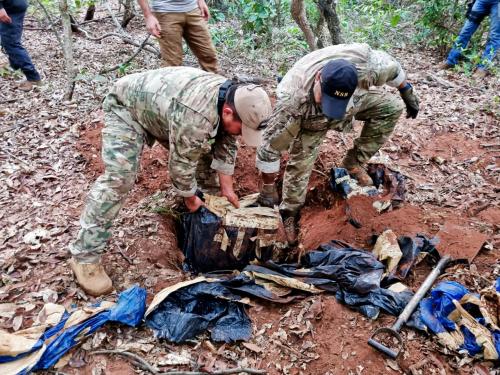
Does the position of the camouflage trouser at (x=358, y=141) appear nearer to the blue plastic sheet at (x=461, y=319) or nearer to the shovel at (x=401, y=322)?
the shovel at (x=401, y=322)

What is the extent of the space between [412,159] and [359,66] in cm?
181

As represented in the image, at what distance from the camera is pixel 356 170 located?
4.27m

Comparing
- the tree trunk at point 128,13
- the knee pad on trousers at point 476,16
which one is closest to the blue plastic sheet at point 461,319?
the knee pad on trousers at point 476,16

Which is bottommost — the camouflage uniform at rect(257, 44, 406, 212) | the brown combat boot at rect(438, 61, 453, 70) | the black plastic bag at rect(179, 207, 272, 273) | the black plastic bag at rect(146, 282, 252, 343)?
the black plastic bag at rect(179, 207, 272, 273)

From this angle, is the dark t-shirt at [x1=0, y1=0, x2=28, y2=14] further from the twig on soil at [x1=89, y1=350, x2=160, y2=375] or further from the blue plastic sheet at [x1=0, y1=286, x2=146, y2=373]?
the twig on soil at [x1=89, y1=350, x2=160, y2=375]

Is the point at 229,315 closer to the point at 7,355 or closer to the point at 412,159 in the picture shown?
the point at 7,355

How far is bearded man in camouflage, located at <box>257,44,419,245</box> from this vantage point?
9.75 feet

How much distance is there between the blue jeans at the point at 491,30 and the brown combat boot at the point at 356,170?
3372 mm

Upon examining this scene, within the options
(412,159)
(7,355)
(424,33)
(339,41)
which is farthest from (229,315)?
(424,33)

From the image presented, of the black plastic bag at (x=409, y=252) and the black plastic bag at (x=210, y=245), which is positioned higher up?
the black plastic bag at (x=409, y=252)

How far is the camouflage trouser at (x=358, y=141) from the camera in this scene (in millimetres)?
3637

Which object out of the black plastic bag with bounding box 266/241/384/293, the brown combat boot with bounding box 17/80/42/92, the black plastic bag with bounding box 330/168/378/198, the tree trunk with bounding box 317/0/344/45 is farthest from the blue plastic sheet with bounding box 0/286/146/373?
the tree trunk with bounding box 317/0/344/45

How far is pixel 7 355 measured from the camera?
217 centimetres

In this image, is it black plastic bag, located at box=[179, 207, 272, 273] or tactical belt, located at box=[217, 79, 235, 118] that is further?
black plastic bag, located at box=[179, 207, 272, 273]
